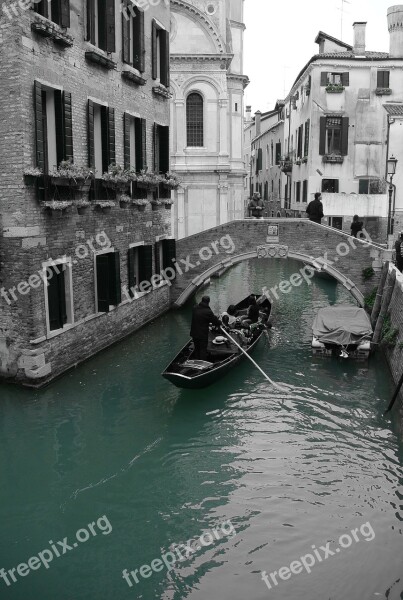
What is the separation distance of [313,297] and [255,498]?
46.7 ft

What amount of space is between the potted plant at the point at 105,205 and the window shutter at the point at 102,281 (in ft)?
3.12

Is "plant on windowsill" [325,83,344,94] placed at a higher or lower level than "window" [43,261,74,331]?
higher

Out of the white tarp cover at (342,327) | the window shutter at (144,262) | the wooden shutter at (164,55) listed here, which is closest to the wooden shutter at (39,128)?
the window shutter at (144,262)

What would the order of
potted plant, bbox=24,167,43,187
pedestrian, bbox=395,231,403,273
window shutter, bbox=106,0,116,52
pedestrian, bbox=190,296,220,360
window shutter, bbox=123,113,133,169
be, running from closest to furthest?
potted plant, bbox=24,167,43,187 → pedestrian, bbox=190,296,220,360 → window shutter, bbox=106,0,116,52 → window shutter, bbox=123,113,133,169 → pedestrian, bbox=395,231,403,273

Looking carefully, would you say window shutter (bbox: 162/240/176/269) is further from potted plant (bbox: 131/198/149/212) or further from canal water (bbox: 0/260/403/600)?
canal water (bbox: 0/260/403/600)

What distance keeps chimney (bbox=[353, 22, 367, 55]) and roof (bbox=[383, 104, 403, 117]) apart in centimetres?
278

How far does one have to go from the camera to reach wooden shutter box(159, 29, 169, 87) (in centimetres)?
1594

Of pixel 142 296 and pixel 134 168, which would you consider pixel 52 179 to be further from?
pixel 142 296

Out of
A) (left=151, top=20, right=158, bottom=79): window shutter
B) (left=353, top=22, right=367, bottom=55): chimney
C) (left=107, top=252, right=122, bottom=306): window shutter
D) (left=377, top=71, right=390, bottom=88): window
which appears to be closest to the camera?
(left=107, top=252, right=122, bottom=306): window shutter

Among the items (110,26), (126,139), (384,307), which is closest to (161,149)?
(126,139)

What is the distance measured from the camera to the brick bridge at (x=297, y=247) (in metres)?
16.4

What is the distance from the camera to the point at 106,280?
1283 centimetres

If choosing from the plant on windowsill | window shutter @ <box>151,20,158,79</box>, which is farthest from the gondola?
the plant on windowsill

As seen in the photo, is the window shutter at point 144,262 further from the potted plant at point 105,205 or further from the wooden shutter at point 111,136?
the wooden shutter at point 111,136
